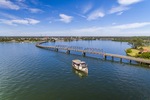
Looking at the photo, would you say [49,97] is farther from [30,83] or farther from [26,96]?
[30,83]

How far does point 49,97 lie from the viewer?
45969 millimetres

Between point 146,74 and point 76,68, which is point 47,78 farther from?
point 146,74

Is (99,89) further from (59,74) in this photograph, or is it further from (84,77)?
(59,74)

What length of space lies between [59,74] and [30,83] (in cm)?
1646

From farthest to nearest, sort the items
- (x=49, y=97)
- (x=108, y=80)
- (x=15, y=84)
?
(x=108, y=80)
(x=15, y=84)
(x=49, y=97)

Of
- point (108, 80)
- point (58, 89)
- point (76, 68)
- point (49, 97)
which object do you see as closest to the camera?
point (49, 97)

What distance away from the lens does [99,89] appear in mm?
52656

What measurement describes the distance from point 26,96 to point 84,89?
20361 millimetres

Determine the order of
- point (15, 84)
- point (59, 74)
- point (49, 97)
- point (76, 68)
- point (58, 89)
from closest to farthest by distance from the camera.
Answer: point (49, 97), point (58, 89), point (15, 84), point (59, 74), point (76, 68)

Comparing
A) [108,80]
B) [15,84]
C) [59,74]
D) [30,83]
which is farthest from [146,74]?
[15,84]

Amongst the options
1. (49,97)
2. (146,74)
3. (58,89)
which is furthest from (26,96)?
(146,74)

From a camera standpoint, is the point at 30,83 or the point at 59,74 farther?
the point at 59,74

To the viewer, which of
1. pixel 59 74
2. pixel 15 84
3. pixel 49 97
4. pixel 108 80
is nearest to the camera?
pixel 49 97

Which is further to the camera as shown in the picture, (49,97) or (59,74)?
(59,74)
